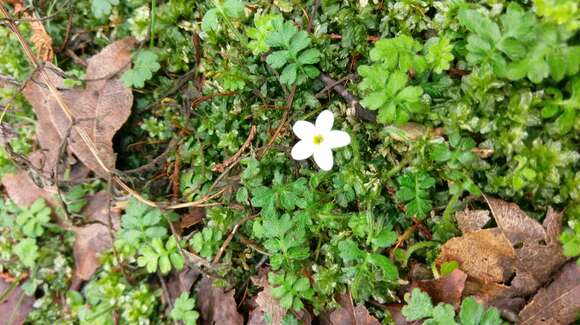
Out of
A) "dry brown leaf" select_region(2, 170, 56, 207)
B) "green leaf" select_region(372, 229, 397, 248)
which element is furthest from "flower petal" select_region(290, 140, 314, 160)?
"dry brown leaf" select_region(2, 170, 56, 207)

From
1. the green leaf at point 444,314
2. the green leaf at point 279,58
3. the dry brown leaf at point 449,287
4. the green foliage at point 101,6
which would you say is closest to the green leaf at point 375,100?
the green leaf at point 279,58

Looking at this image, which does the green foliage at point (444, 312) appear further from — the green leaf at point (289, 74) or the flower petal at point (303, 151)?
the green leaf at point (289, 74)

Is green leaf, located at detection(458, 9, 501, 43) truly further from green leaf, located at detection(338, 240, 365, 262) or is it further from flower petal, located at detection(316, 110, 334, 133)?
green leaf, located at detection(338, 240, 365, 262)

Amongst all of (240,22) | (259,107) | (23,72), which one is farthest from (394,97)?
(23,72)

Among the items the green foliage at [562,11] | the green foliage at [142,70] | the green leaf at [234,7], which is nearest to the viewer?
the green foliage at [562,11]

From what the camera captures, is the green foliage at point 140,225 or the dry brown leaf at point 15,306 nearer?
the green foliage at point 140,225

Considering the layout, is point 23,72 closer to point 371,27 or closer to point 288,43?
point 288,43
